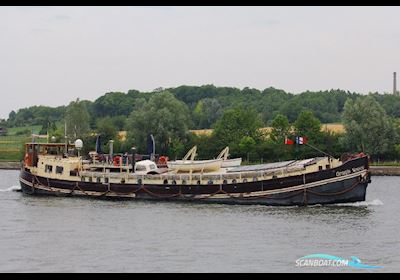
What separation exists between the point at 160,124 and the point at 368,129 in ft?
100

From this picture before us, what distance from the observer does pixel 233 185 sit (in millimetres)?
71188

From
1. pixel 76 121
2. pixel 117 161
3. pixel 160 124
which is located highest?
pixel 76 121

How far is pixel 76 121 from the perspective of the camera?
502 ft

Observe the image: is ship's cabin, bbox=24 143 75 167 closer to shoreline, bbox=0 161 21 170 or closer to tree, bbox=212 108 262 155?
tree, bbox=212 108 262 155

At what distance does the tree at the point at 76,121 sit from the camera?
493ft

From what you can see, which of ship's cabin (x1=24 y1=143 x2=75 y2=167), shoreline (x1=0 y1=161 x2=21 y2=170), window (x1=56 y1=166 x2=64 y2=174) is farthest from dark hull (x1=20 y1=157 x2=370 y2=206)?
shoreline (x1=0 y1=161 x2=21 y2=170)

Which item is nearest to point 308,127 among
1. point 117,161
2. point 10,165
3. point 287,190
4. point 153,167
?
point 10,165

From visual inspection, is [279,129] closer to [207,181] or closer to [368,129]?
[368,129]

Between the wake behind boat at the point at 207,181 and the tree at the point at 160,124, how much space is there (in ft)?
168

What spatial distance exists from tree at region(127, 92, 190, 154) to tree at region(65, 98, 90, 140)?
16007 millimetres

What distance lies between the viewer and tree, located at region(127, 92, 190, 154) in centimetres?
13475

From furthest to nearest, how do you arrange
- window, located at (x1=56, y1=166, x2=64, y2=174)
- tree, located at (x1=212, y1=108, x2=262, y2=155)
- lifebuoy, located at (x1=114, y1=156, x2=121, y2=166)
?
tree, located at (x1=212, y1=108, x2=262, y2=155) < window, located at (x1=56, y1=166, x2=64, y2=174) < lifebuoy, located at (x1=114, y1=156, x2=121, y2=166)
